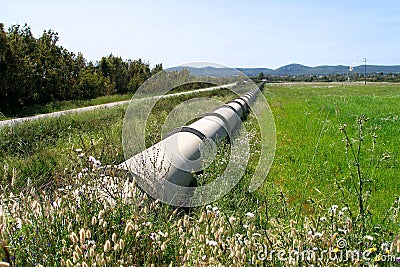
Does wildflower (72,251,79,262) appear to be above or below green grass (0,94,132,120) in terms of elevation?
below

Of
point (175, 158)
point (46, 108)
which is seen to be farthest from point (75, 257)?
point (46, 108)

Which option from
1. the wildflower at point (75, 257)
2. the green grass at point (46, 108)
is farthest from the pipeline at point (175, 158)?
the green grass at point (46, 108)

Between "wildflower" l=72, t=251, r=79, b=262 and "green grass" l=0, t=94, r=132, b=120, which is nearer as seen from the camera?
"wildflower" l=72, t=251, r=79, b=262

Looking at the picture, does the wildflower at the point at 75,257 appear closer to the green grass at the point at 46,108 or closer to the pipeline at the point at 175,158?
the pipeline at the point at 175,158

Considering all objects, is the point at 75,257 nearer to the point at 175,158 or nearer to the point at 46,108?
the point at 175,158

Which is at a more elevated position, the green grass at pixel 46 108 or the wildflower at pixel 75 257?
the green grass at pixel 46 108

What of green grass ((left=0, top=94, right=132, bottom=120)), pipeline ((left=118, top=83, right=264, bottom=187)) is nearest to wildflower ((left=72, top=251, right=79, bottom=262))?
pipeline ((left=118, top=83, right=264, bottom=187))

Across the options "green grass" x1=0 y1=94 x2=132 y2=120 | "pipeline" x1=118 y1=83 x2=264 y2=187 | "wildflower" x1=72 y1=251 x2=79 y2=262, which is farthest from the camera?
"green grass" x1=0 y1=94 x2=132 y2=120

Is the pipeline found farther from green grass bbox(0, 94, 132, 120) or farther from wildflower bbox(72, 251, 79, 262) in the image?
green grass bbox(0, 94, 132, 120)

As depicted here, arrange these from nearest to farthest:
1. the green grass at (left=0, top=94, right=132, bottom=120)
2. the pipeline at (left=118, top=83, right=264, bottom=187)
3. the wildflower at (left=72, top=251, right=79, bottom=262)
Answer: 1. the wildflower at (left=72, top=251, right=79, bottom=262)
2. the pipeline at (left=118, top=83, right=264, bottom=187)
3. the green grass at (left=0, top=94, right=132, bottom=120)

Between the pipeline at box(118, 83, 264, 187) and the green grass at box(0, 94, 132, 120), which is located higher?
the green grass at box(0, 94, 132, 120)

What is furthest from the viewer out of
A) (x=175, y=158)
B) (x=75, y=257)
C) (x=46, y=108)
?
(x=46, y=108)

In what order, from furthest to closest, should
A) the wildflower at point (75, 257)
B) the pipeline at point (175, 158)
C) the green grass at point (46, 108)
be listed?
the green grass at point (46, 108) < the pipeline at point (175, 158) < the wildflower at point (75, 257)

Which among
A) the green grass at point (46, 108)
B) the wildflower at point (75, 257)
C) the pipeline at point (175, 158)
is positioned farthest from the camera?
the green grass at point (46, 108)
